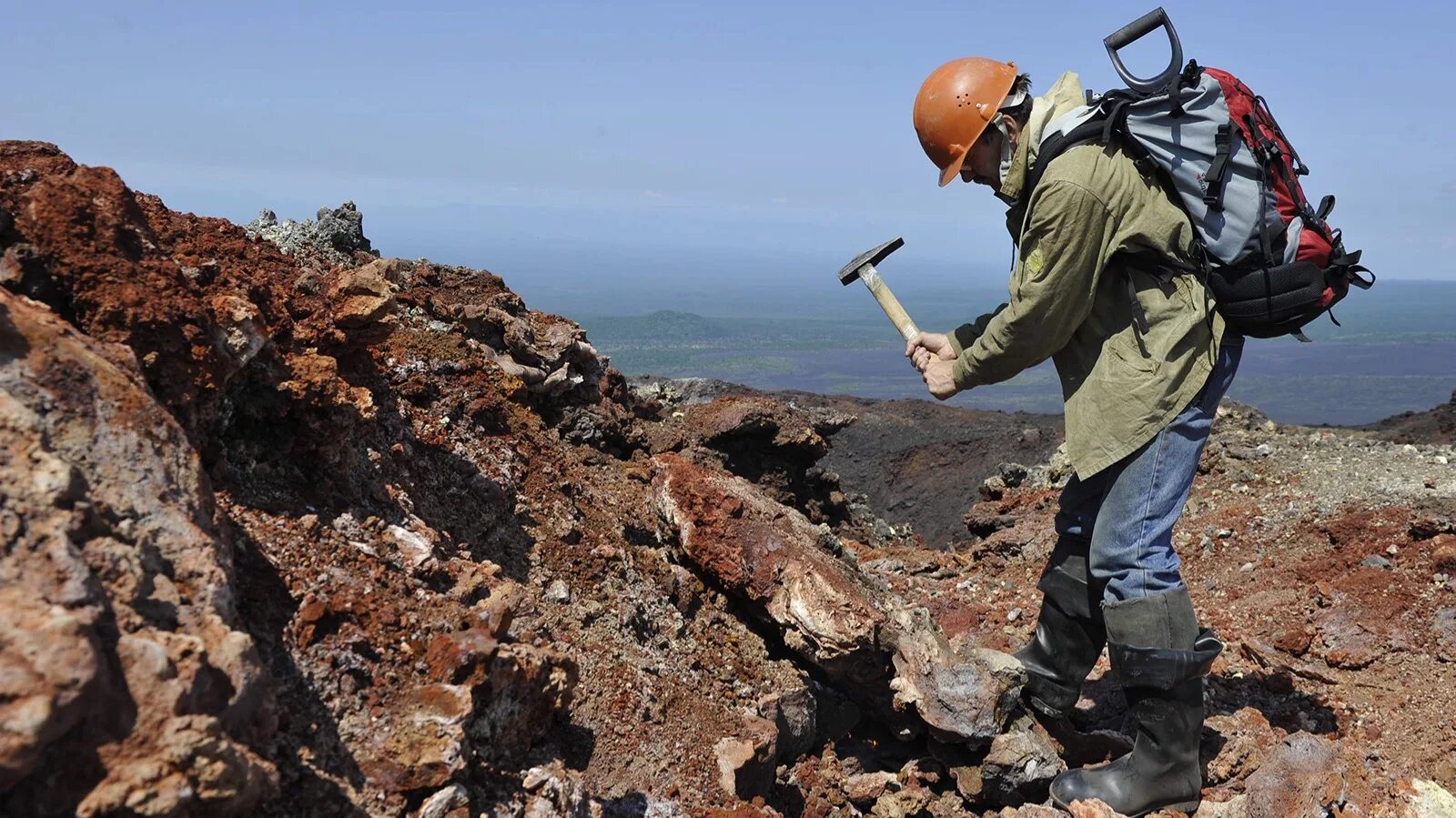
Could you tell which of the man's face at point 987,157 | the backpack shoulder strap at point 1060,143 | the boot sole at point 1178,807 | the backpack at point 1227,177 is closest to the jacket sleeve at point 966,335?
the backpack shoulder strap at point 1060,143

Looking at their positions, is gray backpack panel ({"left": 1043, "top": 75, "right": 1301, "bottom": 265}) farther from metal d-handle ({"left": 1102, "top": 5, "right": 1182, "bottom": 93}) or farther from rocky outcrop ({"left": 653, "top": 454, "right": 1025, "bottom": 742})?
rocky outcrop ({"left": 653, "top": 454, "right": 1025, "bottom": 742})

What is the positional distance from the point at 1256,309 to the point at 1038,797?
1.96 metres

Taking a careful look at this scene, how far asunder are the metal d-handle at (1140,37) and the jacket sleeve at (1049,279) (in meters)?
0.46

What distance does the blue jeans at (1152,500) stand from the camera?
11.8 feet

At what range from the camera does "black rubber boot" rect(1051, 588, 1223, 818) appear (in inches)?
144

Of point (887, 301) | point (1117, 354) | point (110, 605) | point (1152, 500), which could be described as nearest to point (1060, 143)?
point (1117, 354)

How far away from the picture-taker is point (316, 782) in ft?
7.35

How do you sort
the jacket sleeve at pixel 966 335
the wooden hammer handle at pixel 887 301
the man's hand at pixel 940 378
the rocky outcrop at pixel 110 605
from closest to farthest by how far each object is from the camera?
1. the rocky outcrop at pixel 110 605
2. the man's hand at pixel 940 378
3. the jacket sleeve at pixel 966 335
4. the wooden hammer handle at pixel 887 301

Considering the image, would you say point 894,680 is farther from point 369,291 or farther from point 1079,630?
point 369,291

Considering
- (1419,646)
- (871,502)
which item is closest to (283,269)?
(1419,646)

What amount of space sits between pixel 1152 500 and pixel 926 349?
102cm

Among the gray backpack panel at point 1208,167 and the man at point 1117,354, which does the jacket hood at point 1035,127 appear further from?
the gray backpack panel at point 1208,167

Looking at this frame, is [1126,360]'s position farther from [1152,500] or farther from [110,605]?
[110,605]

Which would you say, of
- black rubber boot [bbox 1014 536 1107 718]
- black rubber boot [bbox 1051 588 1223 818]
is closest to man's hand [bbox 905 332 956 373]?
black rubber boot [bbox 1014 536 1107 718]
